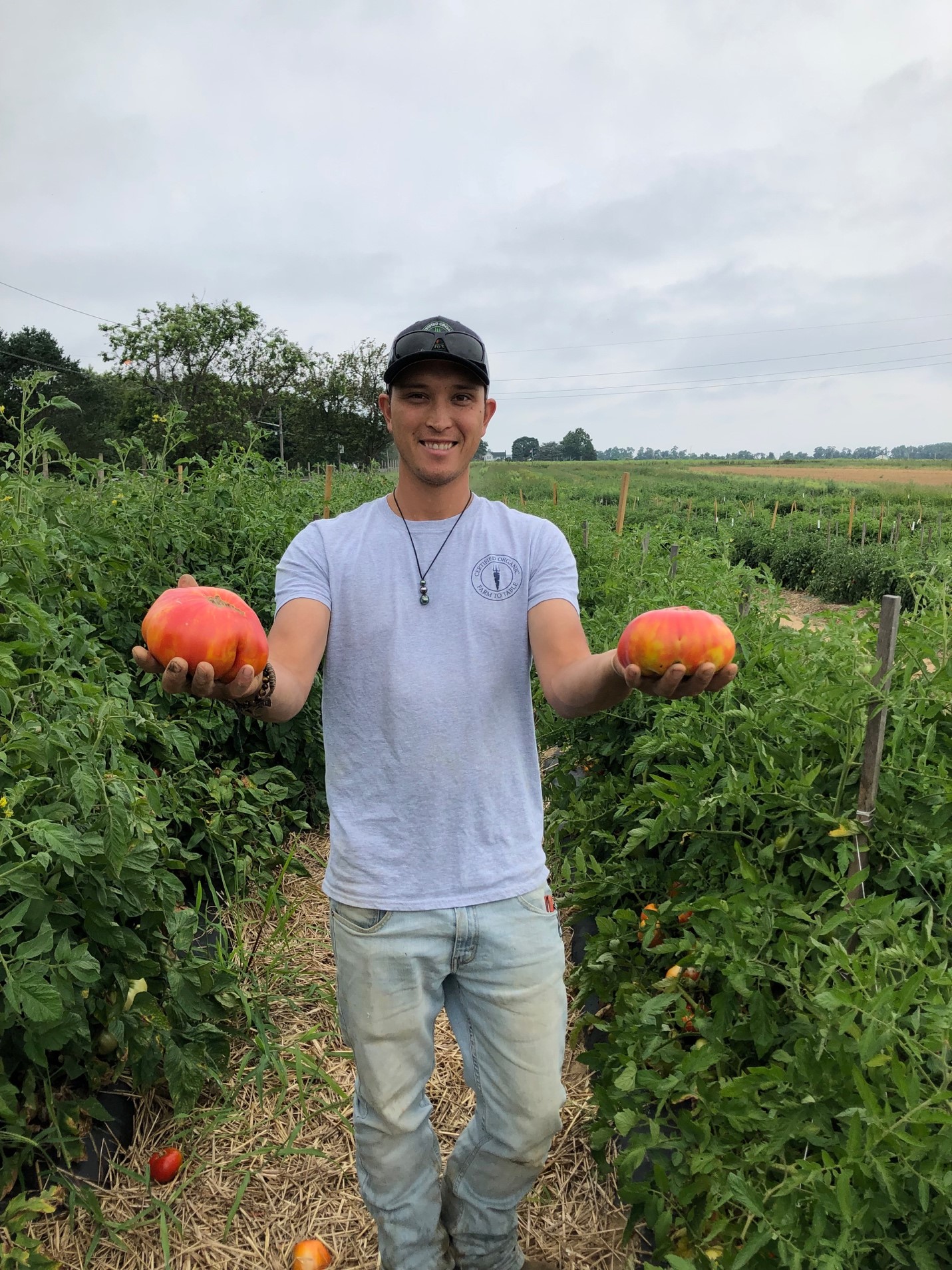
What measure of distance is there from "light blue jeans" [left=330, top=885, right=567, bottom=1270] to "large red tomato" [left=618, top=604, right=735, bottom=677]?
58 centimetres

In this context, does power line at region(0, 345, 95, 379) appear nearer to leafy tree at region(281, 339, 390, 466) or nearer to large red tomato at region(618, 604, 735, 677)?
leafy tree at region(281, 339, 390, 466)

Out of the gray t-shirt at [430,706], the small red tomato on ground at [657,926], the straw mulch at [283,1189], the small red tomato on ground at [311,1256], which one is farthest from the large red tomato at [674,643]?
the small red tomato on ground at [311,1256]

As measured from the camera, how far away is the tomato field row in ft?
4.91

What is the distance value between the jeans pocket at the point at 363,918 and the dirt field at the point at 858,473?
1764 inches

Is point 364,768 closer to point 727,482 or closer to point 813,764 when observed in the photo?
point 813,764

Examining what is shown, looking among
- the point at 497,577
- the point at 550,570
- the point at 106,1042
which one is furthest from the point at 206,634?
the point at 106,1042

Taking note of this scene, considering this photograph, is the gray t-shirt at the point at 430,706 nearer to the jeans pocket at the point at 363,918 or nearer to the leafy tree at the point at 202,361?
the jeans pocket at the point at 363,918

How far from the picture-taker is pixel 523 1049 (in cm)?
177

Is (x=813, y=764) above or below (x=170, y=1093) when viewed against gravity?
above

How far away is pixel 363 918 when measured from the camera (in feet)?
5.76

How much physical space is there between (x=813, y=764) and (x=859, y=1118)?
0.92 metres

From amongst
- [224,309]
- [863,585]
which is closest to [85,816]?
[863,585]

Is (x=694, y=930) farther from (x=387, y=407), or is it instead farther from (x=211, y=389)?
(x=211, y=389)

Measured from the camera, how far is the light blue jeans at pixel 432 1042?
174 centimetres
